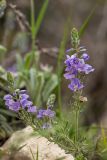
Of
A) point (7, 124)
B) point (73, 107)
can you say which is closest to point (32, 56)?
point (7, 124)

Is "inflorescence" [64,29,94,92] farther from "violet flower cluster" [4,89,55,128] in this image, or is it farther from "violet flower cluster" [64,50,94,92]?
"violet flower cluster" [4,89,55,128]

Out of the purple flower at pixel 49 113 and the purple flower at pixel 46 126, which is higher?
the purple flower at pixel 49 113

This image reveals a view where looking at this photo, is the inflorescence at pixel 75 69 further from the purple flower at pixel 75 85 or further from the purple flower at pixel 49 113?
the purple flower at pixel 49 113

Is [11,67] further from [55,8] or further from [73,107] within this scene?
[55,8]

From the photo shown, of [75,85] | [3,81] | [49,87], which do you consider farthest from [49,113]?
[49,87]

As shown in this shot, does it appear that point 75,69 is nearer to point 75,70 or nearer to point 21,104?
point 75,70

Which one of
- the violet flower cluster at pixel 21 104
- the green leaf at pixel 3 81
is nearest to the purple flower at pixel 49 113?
the violet flower cluster at pixel 21 104

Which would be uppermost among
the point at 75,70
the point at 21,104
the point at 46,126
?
the point at 75,70

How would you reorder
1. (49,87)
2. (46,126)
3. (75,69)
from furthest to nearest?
1. (49,87)
2. (46,126)
3. (75,69)

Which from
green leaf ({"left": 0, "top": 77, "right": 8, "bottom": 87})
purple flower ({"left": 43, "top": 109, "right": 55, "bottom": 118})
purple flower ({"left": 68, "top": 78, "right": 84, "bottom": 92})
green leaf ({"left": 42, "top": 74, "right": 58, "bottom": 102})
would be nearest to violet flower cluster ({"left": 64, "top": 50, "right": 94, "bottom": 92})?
purple flower ({"left": 68, "top": 78, "right": 84, "bottom": 92})

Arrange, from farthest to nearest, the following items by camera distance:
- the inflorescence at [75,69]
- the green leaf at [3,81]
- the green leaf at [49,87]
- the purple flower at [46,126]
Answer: the green leaf at [49,87]
the green leaf at [3,81]
the purple flower at [46,126]
the inflorescence at [75,69]

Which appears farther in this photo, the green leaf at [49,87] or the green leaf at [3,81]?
the green leaf at [49,87]
